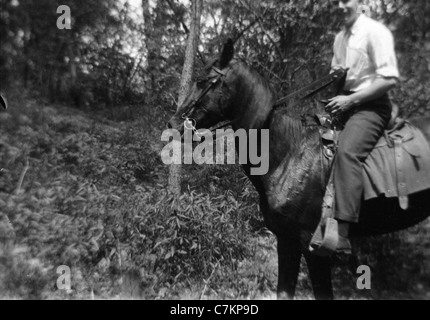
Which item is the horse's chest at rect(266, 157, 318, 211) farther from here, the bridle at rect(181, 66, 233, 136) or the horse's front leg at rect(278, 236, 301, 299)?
the bridle at rect(181, 66, 233, 136)

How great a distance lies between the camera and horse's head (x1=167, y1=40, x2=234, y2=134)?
3.56 metres

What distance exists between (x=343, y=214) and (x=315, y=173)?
0.51 meters

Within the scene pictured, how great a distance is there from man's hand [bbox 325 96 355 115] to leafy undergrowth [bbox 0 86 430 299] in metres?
2.43

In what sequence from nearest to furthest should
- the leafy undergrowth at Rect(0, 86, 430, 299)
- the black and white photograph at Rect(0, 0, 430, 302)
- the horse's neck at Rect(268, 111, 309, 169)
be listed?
the black and white photograph at Rect(0, 0, 430, 302), the horse's neck at Rect(268, 111, 309, 169), the leafy undergrowth at Rect(0, 86, 430, 299)

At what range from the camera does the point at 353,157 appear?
3.03m

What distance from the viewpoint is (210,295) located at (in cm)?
427

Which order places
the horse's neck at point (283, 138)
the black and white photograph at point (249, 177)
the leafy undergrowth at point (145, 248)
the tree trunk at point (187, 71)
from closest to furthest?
the black and white photograph at point (249, 177), the horse's neck at point (283, 138), the leafy undergrowth at point (145, 248), the tree trunk at point (187, 71)

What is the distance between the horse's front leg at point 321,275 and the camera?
3.31 meters

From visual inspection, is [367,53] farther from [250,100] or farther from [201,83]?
[201,83]

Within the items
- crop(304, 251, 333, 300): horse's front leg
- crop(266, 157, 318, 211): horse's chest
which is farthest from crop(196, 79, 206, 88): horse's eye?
crop(304, 251, 333, 300): horse's front leg

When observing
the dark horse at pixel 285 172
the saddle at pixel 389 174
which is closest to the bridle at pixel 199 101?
the dark horse at pixel 285 172

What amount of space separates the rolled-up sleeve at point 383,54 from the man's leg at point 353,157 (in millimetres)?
335

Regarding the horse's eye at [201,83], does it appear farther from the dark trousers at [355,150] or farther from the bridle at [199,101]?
the dark trousers at [355,150]
